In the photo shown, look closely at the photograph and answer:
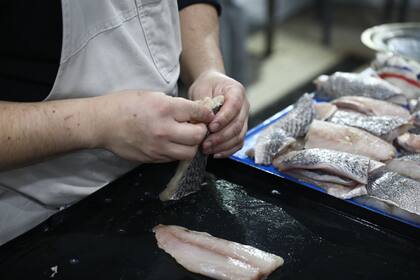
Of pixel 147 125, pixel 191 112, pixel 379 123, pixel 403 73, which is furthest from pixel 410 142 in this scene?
pixel 147 125

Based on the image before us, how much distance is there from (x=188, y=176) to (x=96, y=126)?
1.03 feet

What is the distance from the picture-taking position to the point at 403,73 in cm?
191

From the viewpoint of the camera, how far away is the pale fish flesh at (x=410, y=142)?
58.8 inches

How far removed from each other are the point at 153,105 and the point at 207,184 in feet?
1.21

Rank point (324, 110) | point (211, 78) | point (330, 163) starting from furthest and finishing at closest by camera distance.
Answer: point (324, 110) → point (211, 78) → point (330, 163)

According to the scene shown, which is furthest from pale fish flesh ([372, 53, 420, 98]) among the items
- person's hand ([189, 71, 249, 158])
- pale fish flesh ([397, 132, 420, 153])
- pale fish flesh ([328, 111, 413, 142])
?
person's hand ([189, 71, 249, 158])

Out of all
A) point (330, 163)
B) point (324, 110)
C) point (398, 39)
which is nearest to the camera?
point (330, 163)

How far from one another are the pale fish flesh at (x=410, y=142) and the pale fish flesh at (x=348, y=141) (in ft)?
0.16

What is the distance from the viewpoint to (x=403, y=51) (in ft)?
7.19

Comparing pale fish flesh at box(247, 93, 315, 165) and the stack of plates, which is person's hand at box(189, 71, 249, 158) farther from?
the stack of plates

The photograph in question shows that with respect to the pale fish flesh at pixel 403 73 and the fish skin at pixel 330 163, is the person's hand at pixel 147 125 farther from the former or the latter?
the pale fish flesh at pixel 403 73

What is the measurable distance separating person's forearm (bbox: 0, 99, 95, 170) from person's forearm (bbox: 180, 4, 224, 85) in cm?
56

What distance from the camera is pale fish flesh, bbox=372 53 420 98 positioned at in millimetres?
1901

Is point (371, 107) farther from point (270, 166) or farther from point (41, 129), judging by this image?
point (41, 129)
